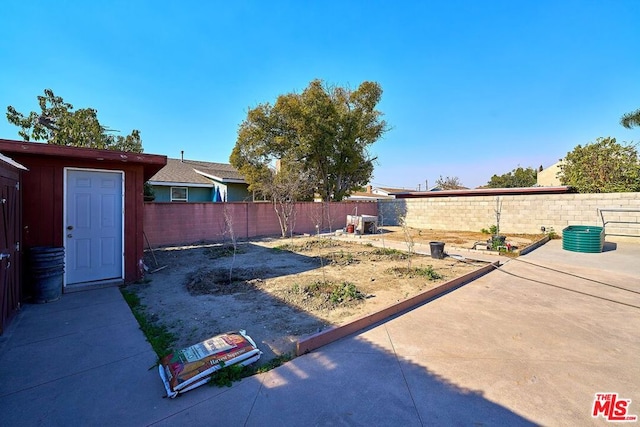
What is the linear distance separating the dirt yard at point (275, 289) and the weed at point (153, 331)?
0.10m

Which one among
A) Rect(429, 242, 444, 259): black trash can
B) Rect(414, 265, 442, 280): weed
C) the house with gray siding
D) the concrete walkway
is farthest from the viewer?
the house with gray siding

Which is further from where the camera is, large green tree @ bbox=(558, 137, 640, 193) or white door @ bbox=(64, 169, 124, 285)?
large green tree @ bbox=(558, 137, 640, 193)

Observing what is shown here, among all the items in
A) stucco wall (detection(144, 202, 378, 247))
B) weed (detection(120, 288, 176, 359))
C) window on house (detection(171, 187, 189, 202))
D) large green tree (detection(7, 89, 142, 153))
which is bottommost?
weed (detection(120, 288, 176, 359))

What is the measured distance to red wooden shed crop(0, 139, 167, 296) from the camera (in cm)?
444

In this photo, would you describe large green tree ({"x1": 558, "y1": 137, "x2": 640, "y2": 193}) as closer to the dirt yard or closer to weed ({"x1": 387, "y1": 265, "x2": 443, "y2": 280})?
the dirt yard

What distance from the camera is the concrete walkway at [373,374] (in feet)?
6.72

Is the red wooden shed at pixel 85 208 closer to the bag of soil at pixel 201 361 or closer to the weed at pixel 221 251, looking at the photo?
the weed at pixel 221 251

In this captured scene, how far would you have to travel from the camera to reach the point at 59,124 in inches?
497

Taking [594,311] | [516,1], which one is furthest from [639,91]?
[594,311]

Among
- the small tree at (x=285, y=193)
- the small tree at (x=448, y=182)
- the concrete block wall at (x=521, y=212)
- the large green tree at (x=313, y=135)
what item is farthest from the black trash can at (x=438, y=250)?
the small tree at (x=448, y=182)

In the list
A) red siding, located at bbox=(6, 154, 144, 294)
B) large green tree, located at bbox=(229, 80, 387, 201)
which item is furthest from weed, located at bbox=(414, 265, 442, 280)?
large green tree, located at bbox=(229, 80, 387, 201)

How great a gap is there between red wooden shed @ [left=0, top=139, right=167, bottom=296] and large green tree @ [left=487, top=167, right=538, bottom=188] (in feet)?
140

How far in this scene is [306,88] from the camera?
1620 cm

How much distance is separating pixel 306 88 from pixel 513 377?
16.5 meters
